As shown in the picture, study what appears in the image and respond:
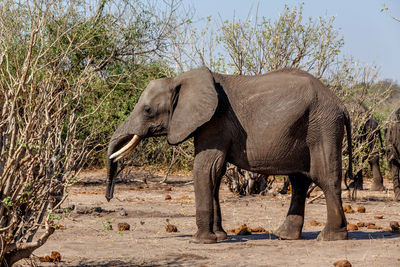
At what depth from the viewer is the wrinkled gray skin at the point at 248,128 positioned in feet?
25.3

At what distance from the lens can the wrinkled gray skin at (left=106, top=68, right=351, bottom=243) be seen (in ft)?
25.3

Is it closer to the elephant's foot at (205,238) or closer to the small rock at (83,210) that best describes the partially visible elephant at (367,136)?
the small rock at (83,210)

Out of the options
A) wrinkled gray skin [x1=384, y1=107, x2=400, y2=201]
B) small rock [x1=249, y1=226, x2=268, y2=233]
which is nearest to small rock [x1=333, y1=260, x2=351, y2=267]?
small rock [x1=249, y1=226, x2=268, y2=233]

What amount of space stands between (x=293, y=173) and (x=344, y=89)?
18.0ft

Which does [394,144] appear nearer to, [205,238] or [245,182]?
[245,182]

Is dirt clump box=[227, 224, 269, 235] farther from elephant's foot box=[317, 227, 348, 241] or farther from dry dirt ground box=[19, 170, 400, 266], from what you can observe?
elephant's foot box=[317, 227, 348, 241]

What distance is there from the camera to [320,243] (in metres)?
7.66

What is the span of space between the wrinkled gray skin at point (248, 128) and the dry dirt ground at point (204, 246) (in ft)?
1.69

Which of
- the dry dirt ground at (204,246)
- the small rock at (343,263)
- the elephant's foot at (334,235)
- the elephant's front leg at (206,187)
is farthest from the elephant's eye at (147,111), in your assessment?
the small rock at (343,263)

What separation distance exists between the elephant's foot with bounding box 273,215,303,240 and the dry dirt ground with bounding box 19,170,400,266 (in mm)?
119

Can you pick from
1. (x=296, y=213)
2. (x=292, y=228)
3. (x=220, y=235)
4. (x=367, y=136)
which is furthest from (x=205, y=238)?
(x=367, y=136)

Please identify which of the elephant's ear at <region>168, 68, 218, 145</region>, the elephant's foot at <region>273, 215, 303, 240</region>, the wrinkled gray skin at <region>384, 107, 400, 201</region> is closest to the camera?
the elephant's ear at <region>168, 68, 218, 145</region>

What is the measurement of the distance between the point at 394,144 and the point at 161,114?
6.55 m

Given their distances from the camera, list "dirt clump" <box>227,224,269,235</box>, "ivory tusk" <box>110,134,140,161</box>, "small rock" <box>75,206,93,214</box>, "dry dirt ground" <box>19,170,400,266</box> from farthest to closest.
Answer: "small rock" <box>75,206,93,214</box> → "dirt clump" <box>227,224,269,235</box> → "ivory tusk" <box>110,134,140,161</box> → "dry dirt ground" <box>19,170,400,266</box>
